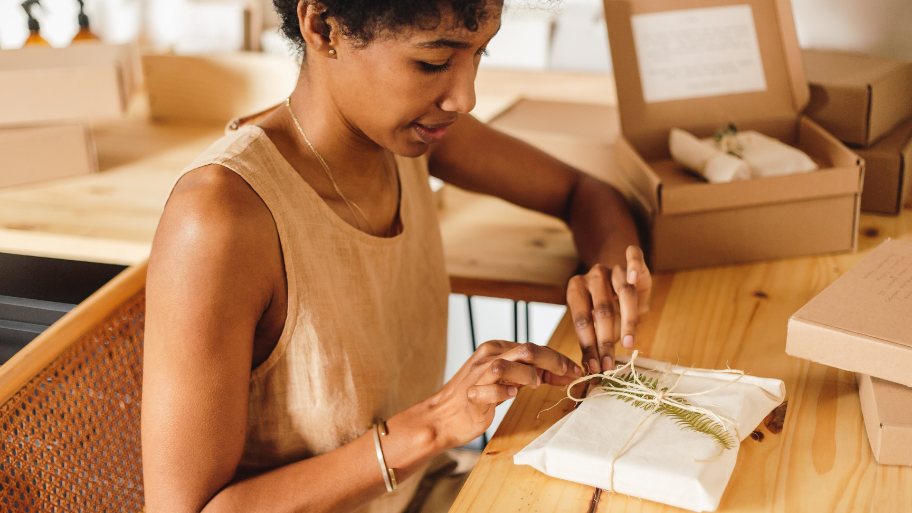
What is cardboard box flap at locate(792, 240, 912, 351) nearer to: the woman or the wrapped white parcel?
the wrapped white parcel

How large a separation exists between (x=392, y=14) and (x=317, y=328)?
0.36 metres

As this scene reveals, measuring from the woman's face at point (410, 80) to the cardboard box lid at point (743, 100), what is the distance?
21.0 inches

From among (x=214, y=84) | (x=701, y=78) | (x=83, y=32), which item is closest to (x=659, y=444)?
(x=701, y=78)

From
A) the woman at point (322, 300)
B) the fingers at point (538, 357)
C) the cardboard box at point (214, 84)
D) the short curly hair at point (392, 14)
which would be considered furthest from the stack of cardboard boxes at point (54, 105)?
the fingers at point (538, 357)

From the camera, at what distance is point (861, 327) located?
755mm

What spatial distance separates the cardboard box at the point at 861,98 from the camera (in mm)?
1259

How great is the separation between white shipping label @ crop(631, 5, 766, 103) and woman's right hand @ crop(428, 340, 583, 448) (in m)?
0.68

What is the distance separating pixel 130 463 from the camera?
3.18ft

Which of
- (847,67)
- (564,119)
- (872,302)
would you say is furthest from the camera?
(564,119)

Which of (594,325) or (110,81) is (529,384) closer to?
(594,325)

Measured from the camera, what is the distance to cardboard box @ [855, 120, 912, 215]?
1.25 metres

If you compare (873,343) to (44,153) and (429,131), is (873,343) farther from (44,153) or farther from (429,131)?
(44,153)

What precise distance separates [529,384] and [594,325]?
0.60 feet

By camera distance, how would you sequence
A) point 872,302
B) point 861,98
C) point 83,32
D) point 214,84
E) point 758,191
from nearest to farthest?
point 872,302
point 758,191
point 861,98
point 83,32
point 214,84
